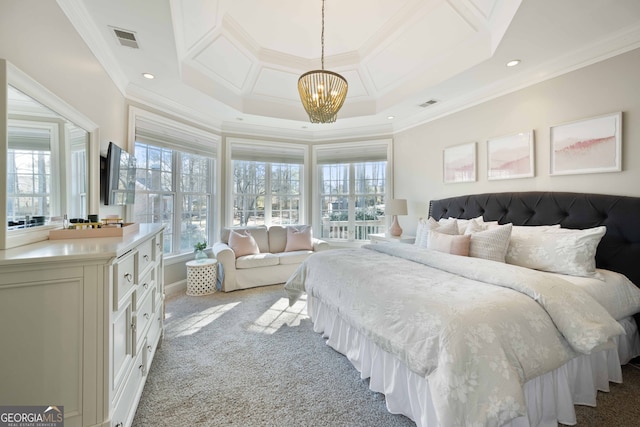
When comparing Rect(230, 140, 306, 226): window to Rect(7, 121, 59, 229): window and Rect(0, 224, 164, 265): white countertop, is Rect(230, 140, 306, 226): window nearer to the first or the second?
Rect(7, 121, 59, 229): window

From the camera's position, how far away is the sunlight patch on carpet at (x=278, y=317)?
8.89 feet

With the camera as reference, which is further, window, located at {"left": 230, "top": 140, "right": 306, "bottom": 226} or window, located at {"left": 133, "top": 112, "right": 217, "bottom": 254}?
window, located at {"left": 230, "top": 140, "right": 306, "bottom": 226}

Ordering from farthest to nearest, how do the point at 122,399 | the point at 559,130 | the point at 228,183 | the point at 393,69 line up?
the point at 228,183 → the point at 393,69 → the point at 559,130 → the point at 122,399

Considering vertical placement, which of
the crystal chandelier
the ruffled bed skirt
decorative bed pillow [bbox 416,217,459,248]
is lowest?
the ruffled bed skirt

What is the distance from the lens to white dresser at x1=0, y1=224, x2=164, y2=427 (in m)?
1.05

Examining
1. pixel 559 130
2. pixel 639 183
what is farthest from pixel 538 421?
pixel 559 130

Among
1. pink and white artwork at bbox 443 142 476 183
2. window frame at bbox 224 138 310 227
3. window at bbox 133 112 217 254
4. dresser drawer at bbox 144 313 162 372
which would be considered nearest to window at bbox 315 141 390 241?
window frame at bbox 224 138 310 227

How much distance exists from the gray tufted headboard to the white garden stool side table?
11.3 feet

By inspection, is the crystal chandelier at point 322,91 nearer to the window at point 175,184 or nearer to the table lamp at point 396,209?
the table lamp at point 396,209

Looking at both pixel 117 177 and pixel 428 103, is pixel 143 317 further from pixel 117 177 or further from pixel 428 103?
pixel 428 103

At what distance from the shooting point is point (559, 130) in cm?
257

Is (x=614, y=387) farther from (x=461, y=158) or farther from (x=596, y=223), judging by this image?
(x=461, y=158)

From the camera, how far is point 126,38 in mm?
2287

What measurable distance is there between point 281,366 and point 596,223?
2791 mm
